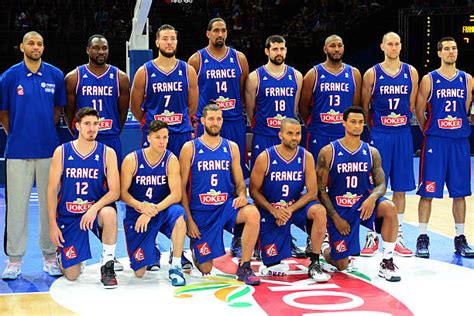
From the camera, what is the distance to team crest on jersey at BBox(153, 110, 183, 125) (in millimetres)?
6625

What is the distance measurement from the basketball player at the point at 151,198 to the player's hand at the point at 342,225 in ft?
4.20

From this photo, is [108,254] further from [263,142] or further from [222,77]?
[222,77]

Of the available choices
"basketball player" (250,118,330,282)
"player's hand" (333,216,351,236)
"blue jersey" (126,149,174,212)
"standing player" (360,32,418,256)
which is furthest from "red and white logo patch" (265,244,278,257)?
"standing player" (360,32,418,256)

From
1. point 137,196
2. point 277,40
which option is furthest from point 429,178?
point 137,196

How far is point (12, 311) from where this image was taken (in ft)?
17.2

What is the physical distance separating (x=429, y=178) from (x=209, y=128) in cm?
230

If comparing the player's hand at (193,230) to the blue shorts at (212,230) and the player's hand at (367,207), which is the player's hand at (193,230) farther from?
the player's hand at (367,207)

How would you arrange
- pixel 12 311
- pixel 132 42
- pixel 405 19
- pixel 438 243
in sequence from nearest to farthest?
pixel 12 311, pixel 438 243, pixel 132 42, pixel 405 19

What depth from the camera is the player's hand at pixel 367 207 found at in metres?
6.10

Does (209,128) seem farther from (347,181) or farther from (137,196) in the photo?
(347,181)

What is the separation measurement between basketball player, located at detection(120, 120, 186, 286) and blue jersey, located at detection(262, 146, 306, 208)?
78 cm

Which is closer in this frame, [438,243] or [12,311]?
[12,311]

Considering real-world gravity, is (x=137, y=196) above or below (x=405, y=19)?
below

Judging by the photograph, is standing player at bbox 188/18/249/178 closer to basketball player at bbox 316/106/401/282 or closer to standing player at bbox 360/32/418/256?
basketball player at bbox 316/106/401/282
